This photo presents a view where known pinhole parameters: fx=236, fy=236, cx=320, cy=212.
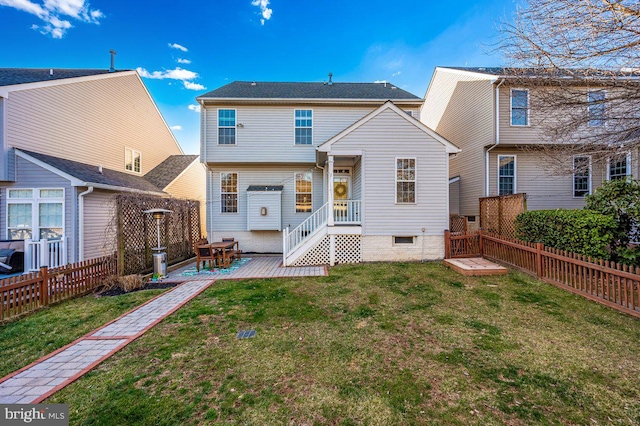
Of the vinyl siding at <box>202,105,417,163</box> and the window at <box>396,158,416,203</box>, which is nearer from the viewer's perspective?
the window at <box>396,158,416,203</box>

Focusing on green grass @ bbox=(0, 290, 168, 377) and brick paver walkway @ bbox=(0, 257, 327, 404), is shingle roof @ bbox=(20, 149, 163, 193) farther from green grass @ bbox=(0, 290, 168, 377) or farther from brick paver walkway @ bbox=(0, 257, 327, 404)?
brick paver walkway @ bbox=(0, 257, 327, 404)

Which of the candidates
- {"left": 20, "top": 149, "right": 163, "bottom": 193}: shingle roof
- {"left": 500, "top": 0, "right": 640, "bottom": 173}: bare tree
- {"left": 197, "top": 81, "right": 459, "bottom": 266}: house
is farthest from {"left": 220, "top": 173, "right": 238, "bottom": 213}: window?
{"left": 500, "top": 0, "right": 640, "bottom": 173}: bare tree

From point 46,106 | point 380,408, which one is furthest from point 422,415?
point 46,106

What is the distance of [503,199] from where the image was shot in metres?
9.23

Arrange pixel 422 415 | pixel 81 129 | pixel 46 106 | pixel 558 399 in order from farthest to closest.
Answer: pixel 81 129 → pixel 46 106 → pixel 558 399 → pixel 422 415

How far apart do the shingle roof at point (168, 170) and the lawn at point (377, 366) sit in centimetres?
1048

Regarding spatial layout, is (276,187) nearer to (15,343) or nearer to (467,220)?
(15,343)

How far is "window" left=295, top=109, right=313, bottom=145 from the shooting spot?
1145cm

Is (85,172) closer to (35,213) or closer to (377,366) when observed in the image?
(35,213)

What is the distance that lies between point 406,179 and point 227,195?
8.44 meters

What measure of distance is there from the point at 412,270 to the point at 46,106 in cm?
1462

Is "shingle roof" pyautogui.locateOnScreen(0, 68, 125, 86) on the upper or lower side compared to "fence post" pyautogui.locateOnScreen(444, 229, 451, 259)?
upper

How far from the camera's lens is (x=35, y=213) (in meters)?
8.26

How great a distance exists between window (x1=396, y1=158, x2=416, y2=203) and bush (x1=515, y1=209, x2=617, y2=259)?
12.3ft
